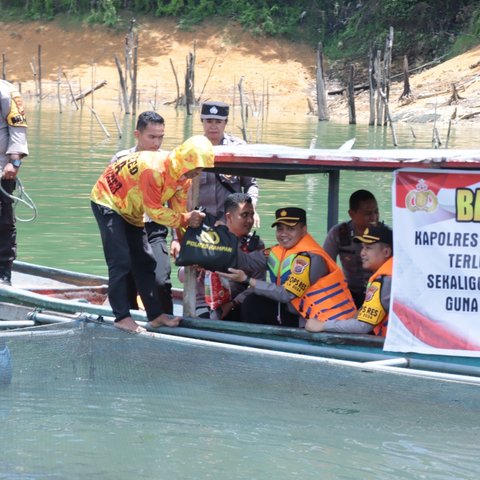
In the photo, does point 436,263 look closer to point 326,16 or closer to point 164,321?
point 164,321

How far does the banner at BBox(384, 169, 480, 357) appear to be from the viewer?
669 cm

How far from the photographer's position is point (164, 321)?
7570 millimetres

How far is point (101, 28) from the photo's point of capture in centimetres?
4769

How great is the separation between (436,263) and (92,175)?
13703mm

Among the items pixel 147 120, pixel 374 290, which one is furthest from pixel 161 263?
pixel 374 290

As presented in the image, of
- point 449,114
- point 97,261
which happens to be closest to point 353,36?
point 449,114

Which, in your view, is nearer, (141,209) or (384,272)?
(384,272)

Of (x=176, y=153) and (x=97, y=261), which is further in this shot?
(x=97, y=261)

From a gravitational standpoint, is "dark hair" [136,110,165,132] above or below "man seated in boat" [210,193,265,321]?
above

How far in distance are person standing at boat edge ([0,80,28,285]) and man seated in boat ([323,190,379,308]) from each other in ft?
8.26

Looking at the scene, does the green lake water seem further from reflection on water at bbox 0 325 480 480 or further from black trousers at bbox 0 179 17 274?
black trousers at bbox 0 179 17 274

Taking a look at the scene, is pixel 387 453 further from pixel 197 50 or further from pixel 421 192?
pixel 197 50

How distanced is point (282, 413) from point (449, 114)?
1050 inches

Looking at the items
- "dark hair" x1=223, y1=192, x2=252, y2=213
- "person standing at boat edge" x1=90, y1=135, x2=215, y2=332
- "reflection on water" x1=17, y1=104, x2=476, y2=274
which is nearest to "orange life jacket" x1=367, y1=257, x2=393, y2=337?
"dark hair" x1=223, y1=192, x2=252, y2=213
